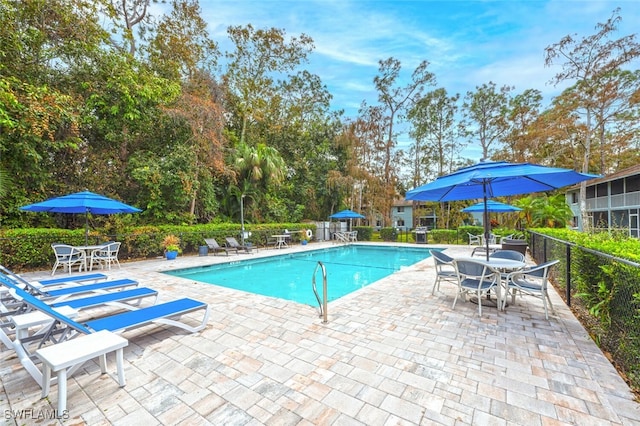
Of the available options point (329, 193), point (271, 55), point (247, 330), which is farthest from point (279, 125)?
point (247, 330)

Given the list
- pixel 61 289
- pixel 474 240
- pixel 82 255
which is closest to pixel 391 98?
pixel 474 240

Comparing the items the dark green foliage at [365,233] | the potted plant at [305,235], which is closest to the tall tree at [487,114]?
the dark green foliage at [365,233]

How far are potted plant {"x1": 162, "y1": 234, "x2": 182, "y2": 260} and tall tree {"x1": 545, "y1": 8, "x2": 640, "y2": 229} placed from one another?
1850 cm

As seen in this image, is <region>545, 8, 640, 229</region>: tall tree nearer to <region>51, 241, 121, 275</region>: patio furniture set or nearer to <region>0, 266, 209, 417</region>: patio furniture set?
<region>0, 266, 209, 417</region>: patio furniture set

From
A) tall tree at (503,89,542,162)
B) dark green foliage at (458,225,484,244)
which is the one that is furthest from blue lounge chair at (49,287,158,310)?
tall tree at (503,89,542,162)

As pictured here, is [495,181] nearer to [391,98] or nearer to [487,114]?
[391,98]

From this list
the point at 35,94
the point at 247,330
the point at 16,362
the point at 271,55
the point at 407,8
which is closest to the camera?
the point at 16,362

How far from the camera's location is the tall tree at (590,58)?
1333cm

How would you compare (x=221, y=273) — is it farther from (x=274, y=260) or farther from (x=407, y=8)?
(x=407, y=8)

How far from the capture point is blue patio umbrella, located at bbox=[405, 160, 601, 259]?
3.76 m

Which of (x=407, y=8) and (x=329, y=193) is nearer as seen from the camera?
(x=407, y=8)

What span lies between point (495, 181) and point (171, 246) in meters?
10.8

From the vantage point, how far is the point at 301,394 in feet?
7.52

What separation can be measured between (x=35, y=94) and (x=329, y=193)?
16547mm
